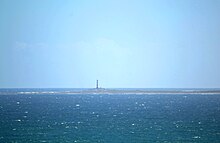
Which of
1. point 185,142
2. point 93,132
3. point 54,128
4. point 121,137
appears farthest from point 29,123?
point 185,142

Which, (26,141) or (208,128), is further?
(208,128)

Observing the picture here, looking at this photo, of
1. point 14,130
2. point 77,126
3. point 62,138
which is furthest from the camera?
point 77,126

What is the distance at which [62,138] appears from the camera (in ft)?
217

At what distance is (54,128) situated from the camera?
80.0 metres

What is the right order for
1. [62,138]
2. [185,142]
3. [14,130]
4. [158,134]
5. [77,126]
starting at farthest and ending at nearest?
[77,126]
[14,130]
[158,134]
[62,138]
[185,142]

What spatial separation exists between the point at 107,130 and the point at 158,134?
39.3 feet

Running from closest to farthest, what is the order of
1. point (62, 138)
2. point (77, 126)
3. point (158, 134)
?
point (62, 138) < point (158, 134) < point (77, 126)

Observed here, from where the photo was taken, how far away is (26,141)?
6225cm

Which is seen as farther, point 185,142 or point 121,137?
point 121,137

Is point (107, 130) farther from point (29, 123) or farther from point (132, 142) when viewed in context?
point (29, 123)

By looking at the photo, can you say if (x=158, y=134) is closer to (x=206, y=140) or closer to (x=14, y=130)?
(x=206, y=140)

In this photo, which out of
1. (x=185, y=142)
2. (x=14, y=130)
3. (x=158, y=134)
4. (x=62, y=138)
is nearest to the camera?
(x=185, y=142)

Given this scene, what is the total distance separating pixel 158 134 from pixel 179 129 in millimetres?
9523

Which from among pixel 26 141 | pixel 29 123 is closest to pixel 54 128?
pixel 29 123
